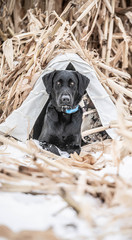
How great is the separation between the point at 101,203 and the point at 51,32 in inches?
119

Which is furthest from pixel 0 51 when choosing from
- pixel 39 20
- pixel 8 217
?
pixel 8 217

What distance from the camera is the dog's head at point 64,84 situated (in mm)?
3201

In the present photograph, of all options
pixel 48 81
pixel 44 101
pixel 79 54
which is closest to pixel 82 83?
pixel 48 81

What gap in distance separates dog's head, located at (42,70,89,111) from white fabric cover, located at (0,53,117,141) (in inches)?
8.2

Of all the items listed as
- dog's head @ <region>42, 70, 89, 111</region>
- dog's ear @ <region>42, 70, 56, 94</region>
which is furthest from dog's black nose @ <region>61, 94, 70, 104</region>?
dog's ear @ <region>42, 70, 56, 94</region>

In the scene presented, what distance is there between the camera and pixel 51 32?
3910 millimetres

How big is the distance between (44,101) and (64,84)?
0.41 metres

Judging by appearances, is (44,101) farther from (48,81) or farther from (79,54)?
(79,54)

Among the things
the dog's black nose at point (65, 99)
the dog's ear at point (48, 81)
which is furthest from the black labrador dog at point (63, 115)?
the dog's black nose at point (65, 99)

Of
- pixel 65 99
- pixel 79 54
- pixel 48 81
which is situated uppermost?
pixel 79 54

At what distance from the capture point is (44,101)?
3520 mm

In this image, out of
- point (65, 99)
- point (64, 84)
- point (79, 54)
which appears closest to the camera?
point (65, 99)

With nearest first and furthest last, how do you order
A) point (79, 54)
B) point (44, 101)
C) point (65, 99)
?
point (65, 99)
point (44, 101)
point (79, 54)

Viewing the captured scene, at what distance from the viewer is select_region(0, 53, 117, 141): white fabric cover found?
11.0 feet
